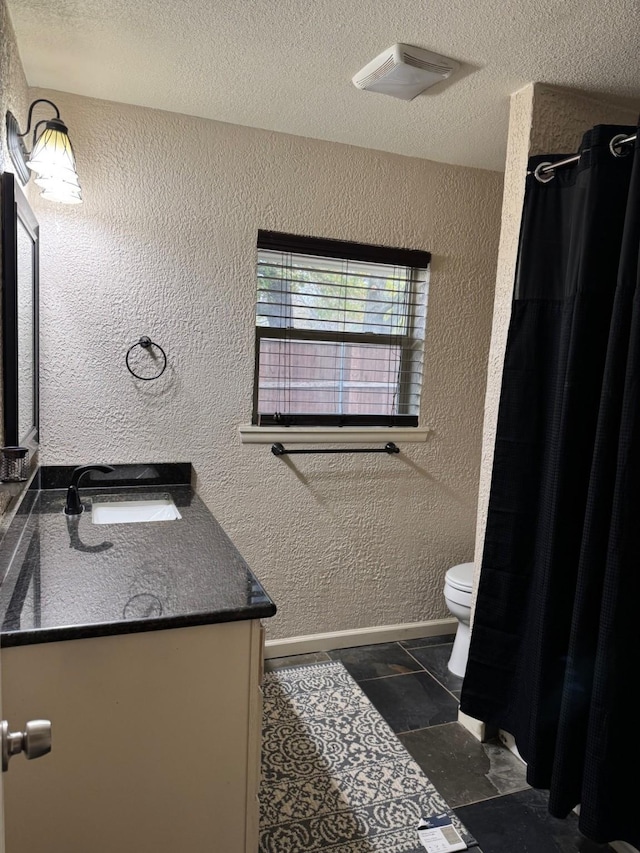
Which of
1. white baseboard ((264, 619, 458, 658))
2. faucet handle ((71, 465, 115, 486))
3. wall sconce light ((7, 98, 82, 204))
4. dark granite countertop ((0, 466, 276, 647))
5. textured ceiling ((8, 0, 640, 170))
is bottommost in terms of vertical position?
white baseboard ((264, 619, 458, 658))

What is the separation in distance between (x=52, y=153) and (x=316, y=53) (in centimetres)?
85

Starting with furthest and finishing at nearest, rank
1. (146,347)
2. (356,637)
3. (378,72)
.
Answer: (356,637)
(146,347)
(378,72)

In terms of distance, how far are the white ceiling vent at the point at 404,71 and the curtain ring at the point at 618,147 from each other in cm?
55

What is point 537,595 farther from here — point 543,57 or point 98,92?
point 98,92

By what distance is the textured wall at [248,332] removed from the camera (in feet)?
7.23

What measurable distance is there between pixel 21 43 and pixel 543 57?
160 cm

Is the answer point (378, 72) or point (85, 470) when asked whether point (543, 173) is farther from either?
point (85, 470)

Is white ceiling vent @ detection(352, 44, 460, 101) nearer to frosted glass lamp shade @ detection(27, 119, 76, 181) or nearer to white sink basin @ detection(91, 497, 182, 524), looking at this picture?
frosted glass lamp shade @ detection(27, 119, 76, 181)

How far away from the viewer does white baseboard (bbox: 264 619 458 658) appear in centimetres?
266

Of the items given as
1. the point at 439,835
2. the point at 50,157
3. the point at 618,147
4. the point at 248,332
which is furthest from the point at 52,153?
the point at 439,835

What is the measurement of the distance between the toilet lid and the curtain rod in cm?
159

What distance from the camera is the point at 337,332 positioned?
8.66 feet

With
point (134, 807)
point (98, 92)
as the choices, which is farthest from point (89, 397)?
point (134, 807)

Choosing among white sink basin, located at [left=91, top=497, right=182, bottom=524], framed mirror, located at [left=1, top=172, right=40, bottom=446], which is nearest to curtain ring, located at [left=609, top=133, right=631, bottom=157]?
framed mirror, located at [left=1, top=172, right=40, bottom=446]
